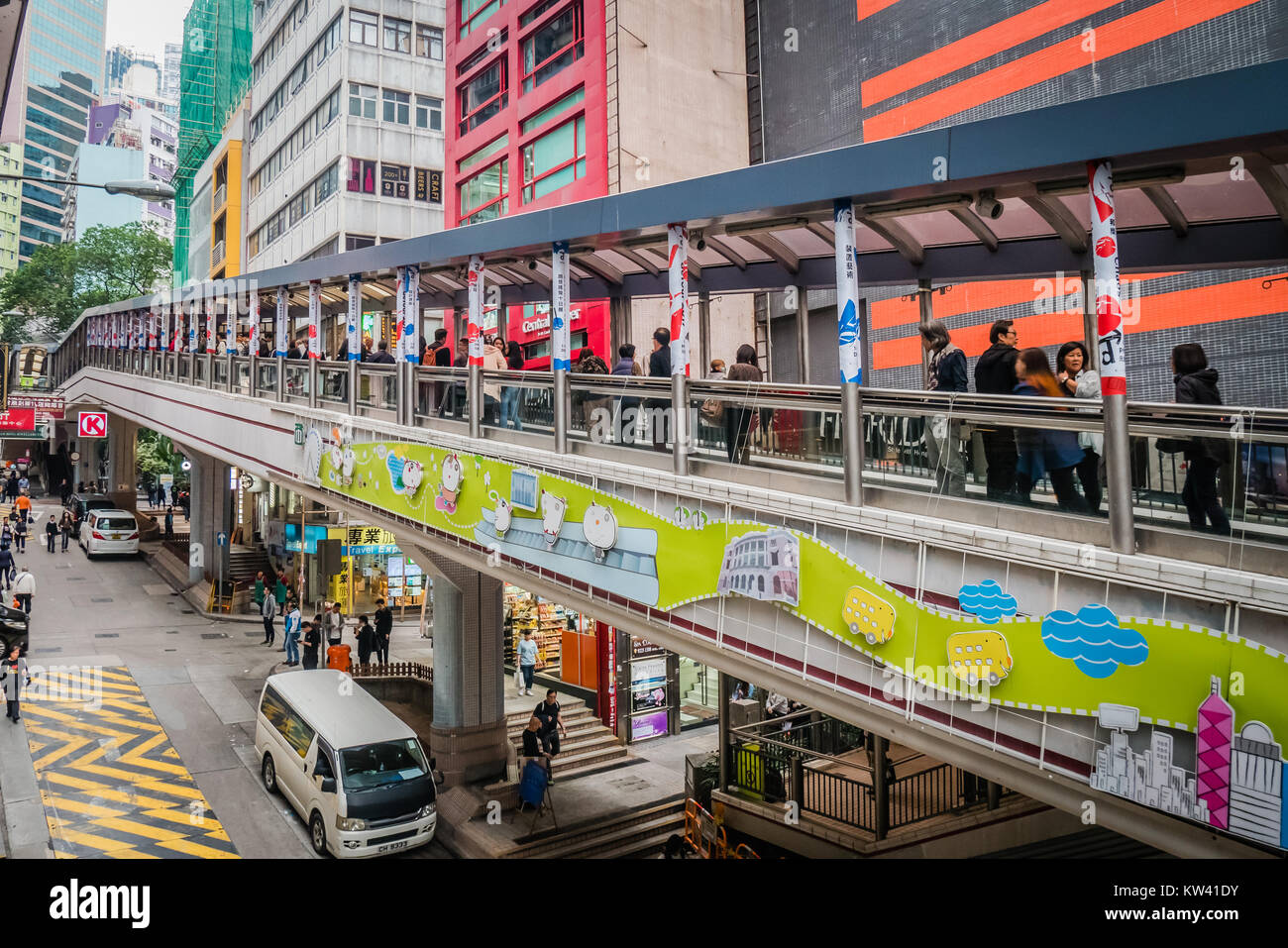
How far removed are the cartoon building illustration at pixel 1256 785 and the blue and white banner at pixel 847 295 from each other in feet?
11.2

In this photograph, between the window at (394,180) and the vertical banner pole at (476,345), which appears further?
the window at (394,180)

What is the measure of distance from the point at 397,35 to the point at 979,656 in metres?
43.0

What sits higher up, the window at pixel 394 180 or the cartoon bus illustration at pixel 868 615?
the window at pixel 394 180

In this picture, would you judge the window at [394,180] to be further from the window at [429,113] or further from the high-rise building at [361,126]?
the window at [429,113]

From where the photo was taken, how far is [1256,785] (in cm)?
441

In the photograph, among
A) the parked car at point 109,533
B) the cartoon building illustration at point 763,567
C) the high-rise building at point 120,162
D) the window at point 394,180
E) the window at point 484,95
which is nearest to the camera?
the cartoon building illustration at point 763,567

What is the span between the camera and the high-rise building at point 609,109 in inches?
920

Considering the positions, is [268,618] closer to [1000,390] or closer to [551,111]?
[551,111]

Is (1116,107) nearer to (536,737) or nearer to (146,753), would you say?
(536,737)

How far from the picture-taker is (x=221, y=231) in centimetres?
5569

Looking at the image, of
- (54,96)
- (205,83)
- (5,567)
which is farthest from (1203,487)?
(54,96)

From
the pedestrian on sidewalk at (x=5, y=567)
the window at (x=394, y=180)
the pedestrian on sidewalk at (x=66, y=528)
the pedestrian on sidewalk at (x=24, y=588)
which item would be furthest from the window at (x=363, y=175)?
the pedestrian on sidewalk at (x=24, y=588)
